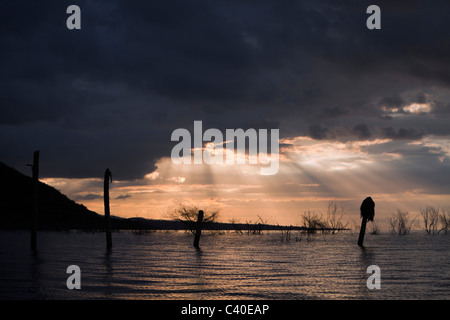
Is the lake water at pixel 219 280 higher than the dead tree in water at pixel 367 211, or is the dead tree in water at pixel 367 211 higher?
the dead tree in water at pixel 367 211

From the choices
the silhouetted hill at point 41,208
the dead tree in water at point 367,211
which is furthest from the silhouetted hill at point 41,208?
the dead tree in water at point 367,211

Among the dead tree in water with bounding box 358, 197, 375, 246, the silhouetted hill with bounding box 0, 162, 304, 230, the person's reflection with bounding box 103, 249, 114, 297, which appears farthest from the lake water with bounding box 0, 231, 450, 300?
the silhouetted hill with bounding box 0, 162, 304, 230

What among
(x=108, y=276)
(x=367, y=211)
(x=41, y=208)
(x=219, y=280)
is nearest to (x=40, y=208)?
(x=41, y=208)

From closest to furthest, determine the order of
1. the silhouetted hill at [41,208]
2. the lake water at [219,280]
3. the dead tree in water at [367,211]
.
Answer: the lake water at [219,280]
the dead tree in water at [367,211]
the silhouetted hill at [41,208]

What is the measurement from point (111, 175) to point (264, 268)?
1646cm

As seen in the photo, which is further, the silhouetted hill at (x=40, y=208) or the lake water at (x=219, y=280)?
the silhouetted hill at (x=40, y=208)

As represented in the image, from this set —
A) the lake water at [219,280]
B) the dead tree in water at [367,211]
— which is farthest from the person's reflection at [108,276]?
the dead tree in water at [367,211]

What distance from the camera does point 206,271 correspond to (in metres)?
17.3

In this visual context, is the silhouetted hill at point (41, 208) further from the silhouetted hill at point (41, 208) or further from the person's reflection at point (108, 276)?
the person's reflection at point (108, 276)

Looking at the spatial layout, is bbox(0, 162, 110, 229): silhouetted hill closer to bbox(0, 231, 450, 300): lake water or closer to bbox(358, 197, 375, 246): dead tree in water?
bbox(358, 197, 375, 246): dead tree in water

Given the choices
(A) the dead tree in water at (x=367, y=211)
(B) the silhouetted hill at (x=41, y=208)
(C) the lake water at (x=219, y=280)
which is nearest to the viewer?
(C) the lake water at (x=219, y=280)

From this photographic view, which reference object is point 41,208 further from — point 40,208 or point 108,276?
point 108,276
